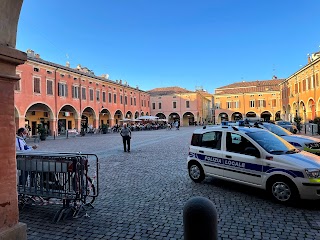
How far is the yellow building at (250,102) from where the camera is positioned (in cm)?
6731

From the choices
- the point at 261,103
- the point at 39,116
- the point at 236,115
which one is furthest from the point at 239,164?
the point at 236,115

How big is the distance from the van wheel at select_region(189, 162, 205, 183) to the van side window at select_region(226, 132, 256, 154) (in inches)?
46.8

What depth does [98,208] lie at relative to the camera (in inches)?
220

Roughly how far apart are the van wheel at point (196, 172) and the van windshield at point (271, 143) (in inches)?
71.2

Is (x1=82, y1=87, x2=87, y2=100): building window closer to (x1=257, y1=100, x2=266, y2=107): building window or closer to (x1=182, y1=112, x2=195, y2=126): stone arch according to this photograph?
(x1=182, y1=112, x2=195, y2=126): stone arch

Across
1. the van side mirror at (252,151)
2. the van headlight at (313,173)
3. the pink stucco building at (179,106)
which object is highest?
the pink stucco building at (179,106)

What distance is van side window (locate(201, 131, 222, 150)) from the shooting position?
286 inches

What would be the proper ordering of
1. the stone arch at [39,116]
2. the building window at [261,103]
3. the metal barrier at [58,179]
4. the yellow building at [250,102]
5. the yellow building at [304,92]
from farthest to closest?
1. the building window at [261,103]
2. the yellow building at [250,102]
3. the stone arch at [39,116]
4. the yellow building at [304,92]
5. the metal barrier at [58,179]

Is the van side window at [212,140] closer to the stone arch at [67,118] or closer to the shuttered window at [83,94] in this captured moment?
the stone arch at [67,118]

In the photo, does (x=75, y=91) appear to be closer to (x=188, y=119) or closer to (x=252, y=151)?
(x=188, y=119)

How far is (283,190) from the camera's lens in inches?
221

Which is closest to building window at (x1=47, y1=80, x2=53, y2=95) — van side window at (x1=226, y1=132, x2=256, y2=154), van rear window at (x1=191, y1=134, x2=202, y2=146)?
van rear window at (x1=191, y1=134, x2=202, y2=146)

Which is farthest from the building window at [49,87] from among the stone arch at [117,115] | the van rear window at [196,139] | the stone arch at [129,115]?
the van rear window at [196,139]

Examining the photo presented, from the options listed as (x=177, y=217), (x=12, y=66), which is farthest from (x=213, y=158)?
(x=12, y=66)
